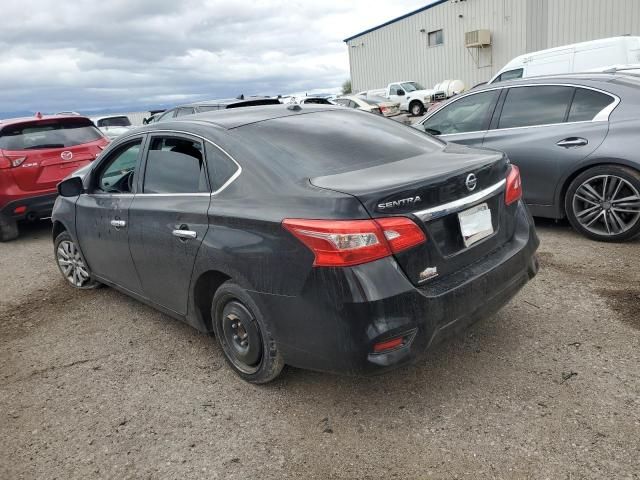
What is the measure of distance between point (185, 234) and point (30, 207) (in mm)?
4983

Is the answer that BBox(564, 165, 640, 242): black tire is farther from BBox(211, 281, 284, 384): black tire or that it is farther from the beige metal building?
the beige metal building

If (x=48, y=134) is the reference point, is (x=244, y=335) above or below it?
below

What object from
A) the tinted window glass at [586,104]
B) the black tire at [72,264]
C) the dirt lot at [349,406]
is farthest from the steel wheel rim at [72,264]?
the tinted window glass at [586,104]

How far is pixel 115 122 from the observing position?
20281 mm

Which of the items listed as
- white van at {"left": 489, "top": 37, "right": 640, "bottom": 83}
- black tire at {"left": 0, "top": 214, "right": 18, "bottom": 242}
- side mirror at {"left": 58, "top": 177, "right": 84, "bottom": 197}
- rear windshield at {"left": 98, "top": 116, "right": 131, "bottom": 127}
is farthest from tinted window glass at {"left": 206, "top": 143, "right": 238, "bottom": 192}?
rear windshield at {"left": 98, "top": 116, "right": 131, "bottom": 127}

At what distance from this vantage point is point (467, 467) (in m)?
2.31

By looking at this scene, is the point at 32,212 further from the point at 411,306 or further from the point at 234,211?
the point at 411,306

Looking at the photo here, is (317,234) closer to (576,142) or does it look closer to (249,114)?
(249,114)

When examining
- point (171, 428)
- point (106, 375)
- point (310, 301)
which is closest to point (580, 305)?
point (310, 301)

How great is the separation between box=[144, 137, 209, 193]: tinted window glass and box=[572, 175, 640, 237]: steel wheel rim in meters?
3.65

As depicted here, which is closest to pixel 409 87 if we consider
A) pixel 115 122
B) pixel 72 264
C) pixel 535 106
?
pixel 115 122

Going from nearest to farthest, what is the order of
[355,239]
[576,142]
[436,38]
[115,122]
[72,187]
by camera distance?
[355,239] → [72,187] → [576,142] → [115,122] → [436,38]

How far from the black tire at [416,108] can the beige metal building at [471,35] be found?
5867 mm

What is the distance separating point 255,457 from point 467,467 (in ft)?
3.25
